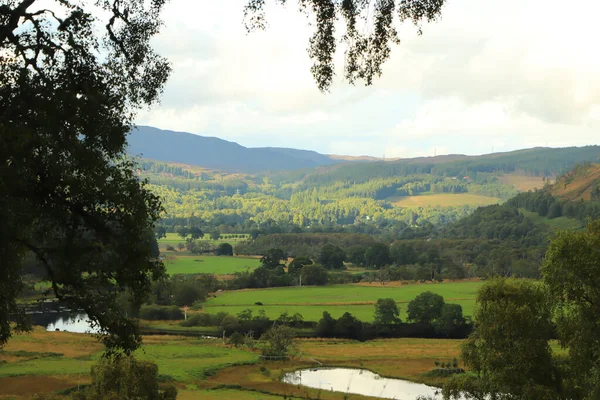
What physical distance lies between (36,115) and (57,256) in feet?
8.48

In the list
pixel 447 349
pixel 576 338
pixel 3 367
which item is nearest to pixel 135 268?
pixel 576 338

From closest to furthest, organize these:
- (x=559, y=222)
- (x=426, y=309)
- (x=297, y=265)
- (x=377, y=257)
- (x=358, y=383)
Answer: (x=358, y=383) → (x=426, y=309) → (x=297, y=265) → (x=377, y=257) → (x=559, y=222)

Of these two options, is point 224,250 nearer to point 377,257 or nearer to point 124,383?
point 377,257

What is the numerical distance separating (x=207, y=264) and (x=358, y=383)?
9145 cm

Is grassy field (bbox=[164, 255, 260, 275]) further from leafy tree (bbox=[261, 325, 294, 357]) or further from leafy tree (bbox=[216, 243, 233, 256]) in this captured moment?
leafy tree (bbox=[261, 325, 294, 357])

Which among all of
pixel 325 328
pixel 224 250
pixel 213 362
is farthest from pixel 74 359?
pixel 224 250

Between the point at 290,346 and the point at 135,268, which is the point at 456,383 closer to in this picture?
the point at 135,268

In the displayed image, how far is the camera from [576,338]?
19984mm

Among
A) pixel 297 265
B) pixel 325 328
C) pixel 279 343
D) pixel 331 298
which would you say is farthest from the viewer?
pixel 297 265

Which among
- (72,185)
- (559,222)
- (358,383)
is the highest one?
(72,185)

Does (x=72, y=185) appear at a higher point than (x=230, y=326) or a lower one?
higher

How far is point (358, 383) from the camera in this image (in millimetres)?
53500

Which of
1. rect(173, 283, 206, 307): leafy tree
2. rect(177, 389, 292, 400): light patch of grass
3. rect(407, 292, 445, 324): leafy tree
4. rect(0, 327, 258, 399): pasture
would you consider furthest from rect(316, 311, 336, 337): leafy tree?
rect(177, 389, 292, 400): light patch of grass

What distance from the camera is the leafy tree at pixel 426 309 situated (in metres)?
80.2
